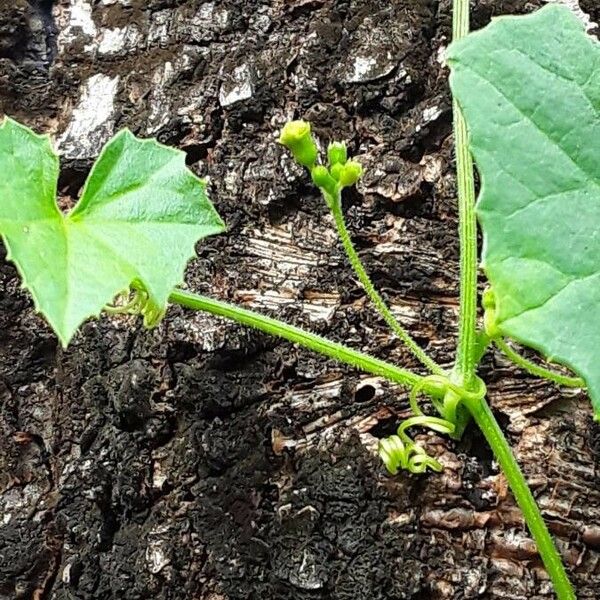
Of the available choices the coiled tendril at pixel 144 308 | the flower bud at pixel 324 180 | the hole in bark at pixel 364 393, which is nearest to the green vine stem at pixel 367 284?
the flower bud at pixel 324 180

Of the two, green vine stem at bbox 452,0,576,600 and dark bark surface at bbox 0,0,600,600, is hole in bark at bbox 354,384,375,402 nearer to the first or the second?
dark bark surface at bbox 0,0,600,600

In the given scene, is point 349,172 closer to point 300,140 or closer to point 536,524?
point 300,140

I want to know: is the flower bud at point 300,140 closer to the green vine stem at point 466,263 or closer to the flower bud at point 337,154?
the flower bud at point 337,154

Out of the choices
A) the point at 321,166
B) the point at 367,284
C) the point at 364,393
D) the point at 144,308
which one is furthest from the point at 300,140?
the point at 364,393

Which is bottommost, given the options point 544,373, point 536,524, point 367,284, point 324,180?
point 536,524

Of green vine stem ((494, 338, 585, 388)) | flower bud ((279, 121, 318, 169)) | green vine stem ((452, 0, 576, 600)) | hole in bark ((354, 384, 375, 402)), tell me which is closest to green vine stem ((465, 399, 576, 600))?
green vine stem ((452, 0, 576, 600))
